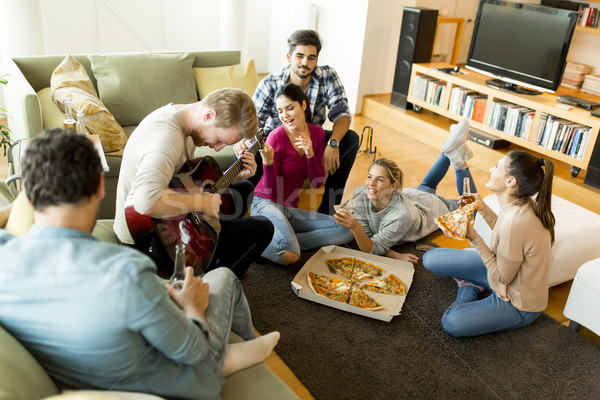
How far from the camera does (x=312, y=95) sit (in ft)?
10.5

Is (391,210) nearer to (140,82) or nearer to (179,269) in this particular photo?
(179,269)

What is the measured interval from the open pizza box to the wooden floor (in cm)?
55

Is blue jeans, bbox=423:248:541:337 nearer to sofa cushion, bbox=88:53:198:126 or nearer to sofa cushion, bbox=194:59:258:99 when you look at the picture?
sofa cushion, bbox=194:59:258:99

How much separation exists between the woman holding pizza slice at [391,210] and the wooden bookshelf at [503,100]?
1.22 meters

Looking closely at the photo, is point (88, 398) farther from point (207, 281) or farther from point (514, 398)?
point (514, 398)

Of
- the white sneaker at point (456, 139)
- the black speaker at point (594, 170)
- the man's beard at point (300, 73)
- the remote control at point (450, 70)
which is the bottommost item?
the black speaker at point (594, 170)

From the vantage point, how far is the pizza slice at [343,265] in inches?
100

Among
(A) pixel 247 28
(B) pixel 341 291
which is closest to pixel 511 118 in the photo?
(B) pixel 341 291

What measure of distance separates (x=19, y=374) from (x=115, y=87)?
2367mm

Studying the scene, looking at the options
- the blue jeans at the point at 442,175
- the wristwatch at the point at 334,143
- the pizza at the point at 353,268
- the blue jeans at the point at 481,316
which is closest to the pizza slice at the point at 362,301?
the pizza at the point at 353,268

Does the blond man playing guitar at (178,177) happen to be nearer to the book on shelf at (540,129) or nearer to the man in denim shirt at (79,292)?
the man in denim shirt at (79,292)

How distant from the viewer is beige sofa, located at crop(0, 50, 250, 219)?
278 centimetres

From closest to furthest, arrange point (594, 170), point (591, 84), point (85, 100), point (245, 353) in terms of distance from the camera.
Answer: point (245, 353), point (85, 100), point (594, 170), point (591, 84)

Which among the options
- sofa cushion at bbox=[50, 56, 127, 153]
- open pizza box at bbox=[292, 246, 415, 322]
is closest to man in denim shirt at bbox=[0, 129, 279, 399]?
open pizza box at bbox=[292, 246, 415, 322]
